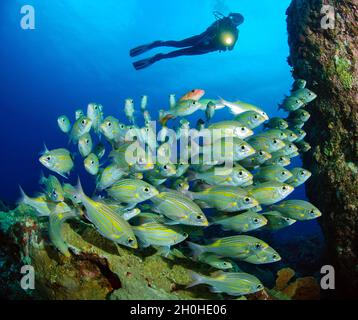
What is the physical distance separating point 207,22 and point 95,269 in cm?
4585

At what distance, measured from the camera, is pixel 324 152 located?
5.18 meters

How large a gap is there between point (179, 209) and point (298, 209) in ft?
6.50

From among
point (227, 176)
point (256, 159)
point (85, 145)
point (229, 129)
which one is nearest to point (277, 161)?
point (256, 159)

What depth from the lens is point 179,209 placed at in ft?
10.6

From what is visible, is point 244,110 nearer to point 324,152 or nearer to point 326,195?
point 324,152

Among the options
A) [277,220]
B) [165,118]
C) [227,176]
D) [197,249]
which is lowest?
[197,249]

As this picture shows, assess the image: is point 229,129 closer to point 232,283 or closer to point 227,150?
point 227,150

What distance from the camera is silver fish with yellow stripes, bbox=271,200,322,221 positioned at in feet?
13.4

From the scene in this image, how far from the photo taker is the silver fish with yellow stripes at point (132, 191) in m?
3.23

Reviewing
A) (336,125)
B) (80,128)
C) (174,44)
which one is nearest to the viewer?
(80,128)

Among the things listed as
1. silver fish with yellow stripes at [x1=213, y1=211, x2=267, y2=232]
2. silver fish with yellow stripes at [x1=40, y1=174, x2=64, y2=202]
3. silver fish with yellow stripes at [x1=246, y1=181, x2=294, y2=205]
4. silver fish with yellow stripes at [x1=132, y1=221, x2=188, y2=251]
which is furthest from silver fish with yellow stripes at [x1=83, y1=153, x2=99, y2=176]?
silver fish with yellow stripes at [x1=246, y1=181, x2=294, y2=205]

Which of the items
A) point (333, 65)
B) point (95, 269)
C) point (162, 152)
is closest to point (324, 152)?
point (333, 65)

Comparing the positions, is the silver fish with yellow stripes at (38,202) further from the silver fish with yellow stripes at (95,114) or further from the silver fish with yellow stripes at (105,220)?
the silver fish with yellow stripes at (95,114)

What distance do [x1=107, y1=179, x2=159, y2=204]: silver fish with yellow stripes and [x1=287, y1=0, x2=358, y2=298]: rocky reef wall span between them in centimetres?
343
